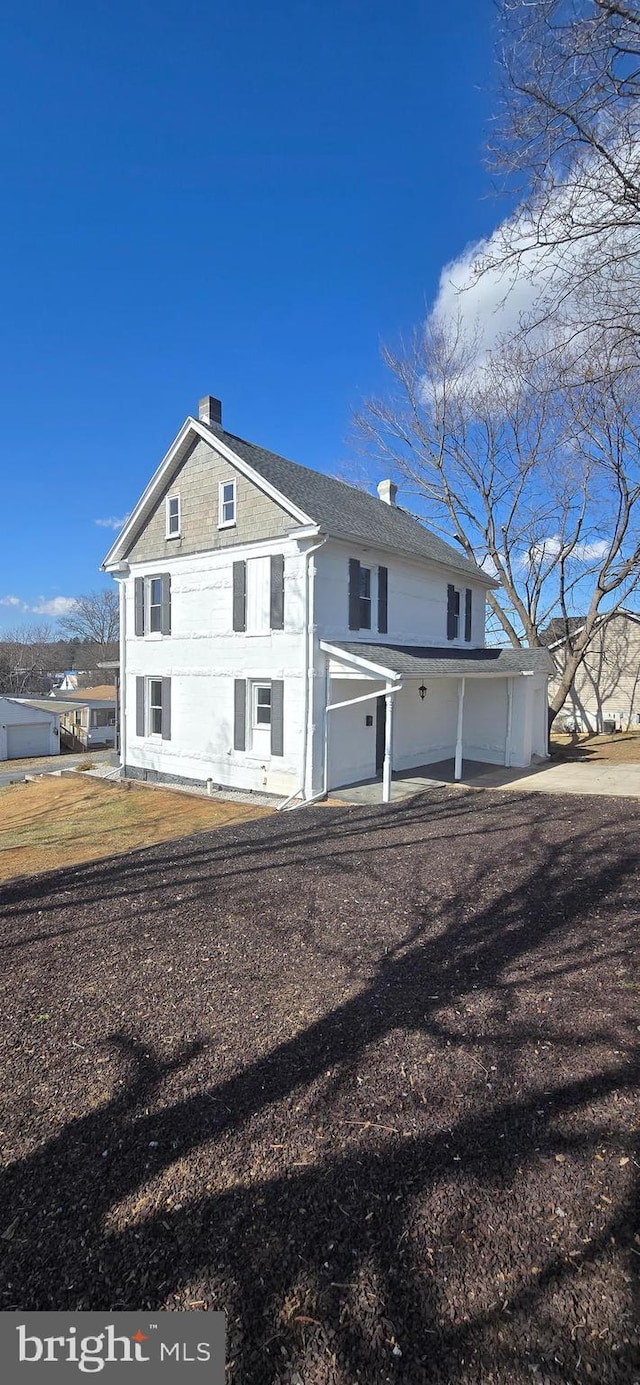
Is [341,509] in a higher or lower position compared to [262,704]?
higher

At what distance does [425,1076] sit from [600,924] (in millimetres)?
2522

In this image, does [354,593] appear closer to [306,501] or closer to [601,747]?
[306,501]

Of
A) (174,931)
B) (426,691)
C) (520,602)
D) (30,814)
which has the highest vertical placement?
(520,602)

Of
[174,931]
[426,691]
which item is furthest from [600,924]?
[426,691]

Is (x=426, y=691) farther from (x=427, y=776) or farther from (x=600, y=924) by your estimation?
(x=600, y=924)

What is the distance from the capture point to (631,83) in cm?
532

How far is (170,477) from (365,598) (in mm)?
5882

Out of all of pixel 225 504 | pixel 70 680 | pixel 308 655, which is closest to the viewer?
pixel 308 655

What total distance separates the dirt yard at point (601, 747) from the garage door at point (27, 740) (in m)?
26.2

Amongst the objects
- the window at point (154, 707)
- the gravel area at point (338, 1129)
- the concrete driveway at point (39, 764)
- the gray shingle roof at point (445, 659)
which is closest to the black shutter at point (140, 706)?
the window at point (154, 707)

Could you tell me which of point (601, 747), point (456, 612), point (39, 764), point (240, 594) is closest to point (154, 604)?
point (240, 594)

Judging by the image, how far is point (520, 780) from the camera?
1353 centimetres

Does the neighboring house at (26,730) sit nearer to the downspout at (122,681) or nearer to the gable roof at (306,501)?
the downspout at (122,681)

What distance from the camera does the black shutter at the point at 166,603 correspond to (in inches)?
602
